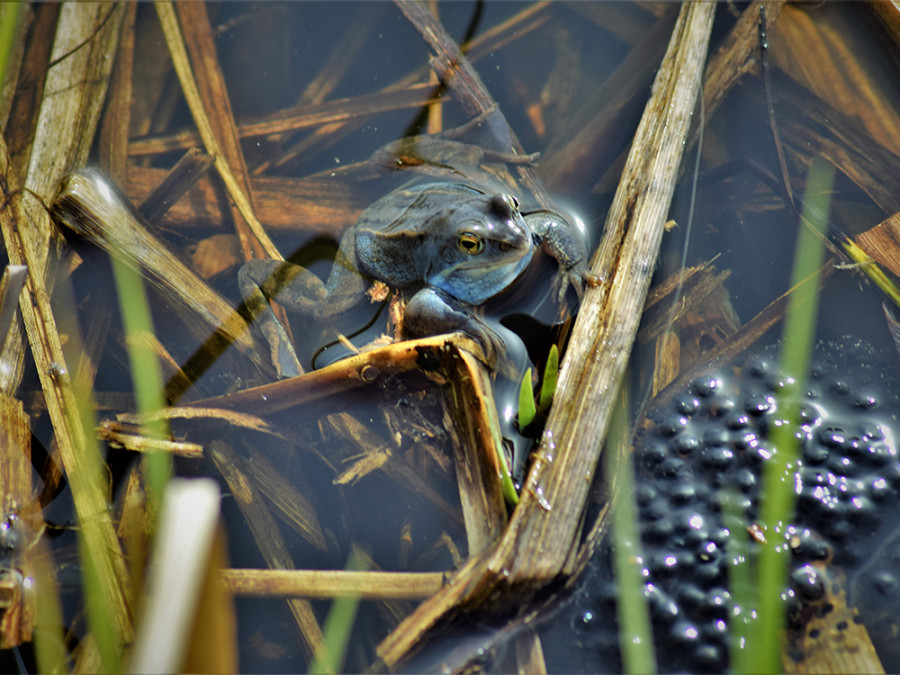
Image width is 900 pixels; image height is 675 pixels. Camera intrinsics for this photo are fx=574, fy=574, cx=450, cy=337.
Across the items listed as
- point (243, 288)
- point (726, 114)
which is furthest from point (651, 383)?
point (243, 288)

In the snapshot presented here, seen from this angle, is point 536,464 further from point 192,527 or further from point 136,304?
point 136,304

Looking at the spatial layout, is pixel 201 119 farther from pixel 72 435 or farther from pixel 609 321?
pixel 609 321

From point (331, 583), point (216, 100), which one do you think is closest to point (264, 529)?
point (331, 583)

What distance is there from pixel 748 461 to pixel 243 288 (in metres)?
2.84

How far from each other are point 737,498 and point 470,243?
1786 millimetres

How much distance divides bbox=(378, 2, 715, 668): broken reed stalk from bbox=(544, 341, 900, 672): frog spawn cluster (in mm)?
271

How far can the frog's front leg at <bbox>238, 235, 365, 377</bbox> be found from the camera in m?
3.37

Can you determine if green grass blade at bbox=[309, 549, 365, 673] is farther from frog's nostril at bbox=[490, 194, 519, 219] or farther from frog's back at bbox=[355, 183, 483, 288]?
frog's nostril at bbox=[490, 194, 519, 219]

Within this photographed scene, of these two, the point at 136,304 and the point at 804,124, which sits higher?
the point at 804,124

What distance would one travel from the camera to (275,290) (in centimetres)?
344

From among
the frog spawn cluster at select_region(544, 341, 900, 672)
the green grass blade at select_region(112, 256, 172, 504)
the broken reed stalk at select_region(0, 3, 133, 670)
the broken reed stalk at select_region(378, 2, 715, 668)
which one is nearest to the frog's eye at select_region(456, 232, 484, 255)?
the broken reed stalk at select_region(378, 2, 715, 668)

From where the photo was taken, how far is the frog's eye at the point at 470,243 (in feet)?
10.3

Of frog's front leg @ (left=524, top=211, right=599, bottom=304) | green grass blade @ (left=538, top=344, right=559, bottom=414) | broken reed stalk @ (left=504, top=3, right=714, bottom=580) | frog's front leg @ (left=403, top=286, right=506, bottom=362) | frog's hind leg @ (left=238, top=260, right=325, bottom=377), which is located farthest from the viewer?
frog's hind leg @ (left=238, top=260, right=325, bottom=377)

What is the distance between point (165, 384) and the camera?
3.06 metres
